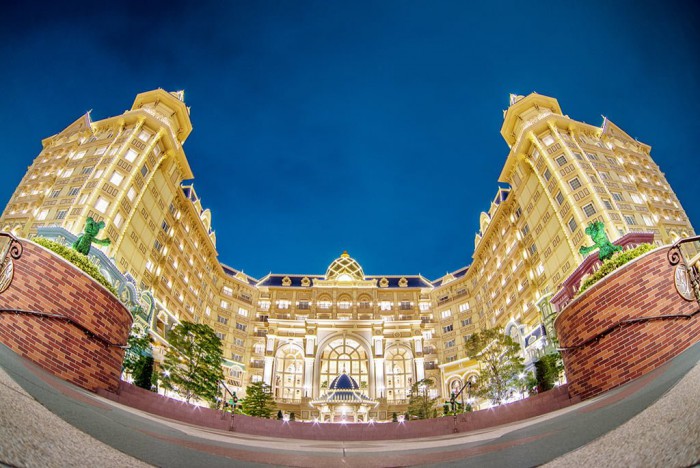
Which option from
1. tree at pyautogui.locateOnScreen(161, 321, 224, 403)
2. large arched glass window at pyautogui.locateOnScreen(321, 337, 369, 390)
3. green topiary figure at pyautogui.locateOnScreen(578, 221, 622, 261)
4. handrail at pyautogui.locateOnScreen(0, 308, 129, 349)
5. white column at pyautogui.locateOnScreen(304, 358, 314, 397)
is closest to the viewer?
handrail at pyautogui.locateOnScreen(0, 308, 129, 349)

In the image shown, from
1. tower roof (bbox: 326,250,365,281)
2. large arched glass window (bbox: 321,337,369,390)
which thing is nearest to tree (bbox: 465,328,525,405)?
large arched glass window (bbox: 321,337,369,390)

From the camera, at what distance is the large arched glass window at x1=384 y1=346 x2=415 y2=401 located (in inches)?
2392

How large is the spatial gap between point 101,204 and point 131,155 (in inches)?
335

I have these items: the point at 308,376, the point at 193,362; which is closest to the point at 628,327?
the point at 193,362

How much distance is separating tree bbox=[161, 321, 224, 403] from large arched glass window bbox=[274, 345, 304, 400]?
2838 cm

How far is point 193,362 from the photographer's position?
1237 inches

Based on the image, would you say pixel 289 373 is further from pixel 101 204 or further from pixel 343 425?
pixel 343 425

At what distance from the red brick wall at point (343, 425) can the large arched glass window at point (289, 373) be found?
42741 millimetres

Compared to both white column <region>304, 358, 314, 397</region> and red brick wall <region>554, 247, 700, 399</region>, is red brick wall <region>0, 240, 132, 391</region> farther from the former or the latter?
white column <region>304, 358, 314, 397</region>

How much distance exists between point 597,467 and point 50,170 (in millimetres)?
60586

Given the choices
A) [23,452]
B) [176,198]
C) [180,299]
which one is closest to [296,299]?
[180,299]

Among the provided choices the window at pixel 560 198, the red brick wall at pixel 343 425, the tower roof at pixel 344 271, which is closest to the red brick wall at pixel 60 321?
the red brick wall at pixel 343 425

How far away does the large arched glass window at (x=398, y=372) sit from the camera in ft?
199

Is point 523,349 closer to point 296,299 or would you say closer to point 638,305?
point 638,305
